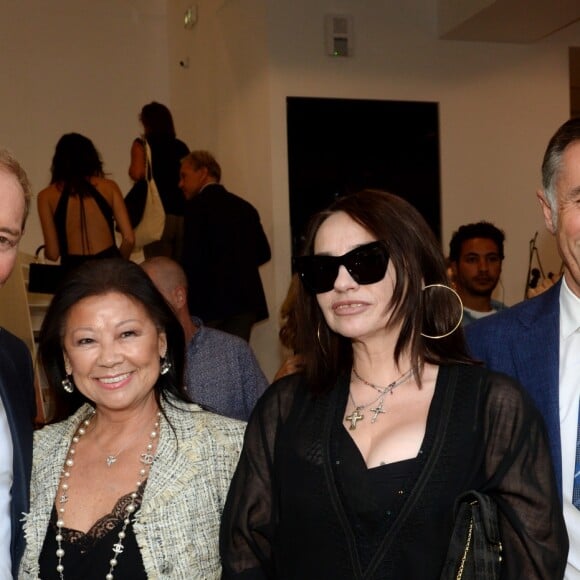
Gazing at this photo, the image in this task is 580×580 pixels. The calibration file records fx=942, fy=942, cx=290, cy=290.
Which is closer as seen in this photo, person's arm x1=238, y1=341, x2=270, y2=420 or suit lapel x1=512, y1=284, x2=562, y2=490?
suit lapel x1=512, y1=284, x2=562, y2=490

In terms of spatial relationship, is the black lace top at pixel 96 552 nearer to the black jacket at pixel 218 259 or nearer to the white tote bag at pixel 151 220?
the black jacket at pixel 218 259

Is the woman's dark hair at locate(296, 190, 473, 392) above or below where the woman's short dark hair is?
below

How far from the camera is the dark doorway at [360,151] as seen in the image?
313 inches

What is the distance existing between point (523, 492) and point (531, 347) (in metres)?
0.60

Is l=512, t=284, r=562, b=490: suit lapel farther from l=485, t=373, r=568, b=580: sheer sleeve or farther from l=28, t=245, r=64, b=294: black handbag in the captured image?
l=28, t=245, r=64, b=294: black handbag

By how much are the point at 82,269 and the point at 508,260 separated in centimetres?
617

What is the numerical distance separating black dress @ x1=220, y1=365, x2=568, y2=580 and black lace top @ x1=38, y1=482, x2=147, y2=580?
28 centimetres

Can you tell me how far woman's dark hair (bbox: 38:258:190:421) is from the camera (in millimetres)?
2900

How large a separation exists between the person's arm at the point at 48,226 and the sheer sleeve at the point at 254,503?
442cm

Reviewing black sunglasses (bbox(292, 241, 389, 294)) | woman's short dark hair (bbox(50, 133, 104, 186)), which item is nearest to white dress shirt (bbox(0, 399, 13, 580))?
black sunglasses (bbox(292, 241, 389, 294))

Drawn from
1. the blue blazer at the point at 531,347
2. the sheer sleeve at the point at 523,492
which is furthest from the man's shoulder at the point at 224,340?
the sheer sleeve at the point at 523,492

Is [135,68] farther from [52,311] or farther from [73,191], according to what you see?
[52,311]

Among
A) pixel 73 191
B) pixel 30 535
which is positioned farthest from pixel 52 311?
pixel 73 191

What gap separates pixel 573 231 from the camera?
103 inches
